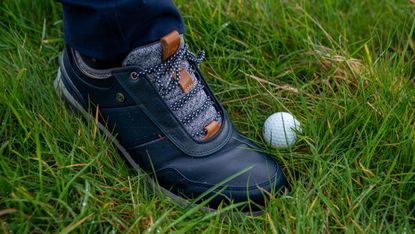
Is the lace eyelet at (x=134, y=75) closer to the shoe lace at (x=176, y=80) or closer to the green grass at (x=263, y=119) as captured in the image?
the shoe lace at (x=176, y=80)

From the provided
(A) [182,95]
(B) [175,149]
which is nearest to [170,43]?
(A) [182,95]

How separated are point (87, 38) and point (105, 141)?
296 mm

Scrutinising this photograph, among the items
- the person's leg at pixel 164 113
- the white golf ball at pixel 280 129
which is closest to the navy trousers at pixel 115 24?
the person's leg at pixel 164 113

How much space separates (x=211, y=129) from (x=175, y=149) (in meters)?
0.11

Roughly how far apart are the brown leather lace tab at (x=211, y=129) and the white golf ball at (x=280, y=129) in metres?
0.18

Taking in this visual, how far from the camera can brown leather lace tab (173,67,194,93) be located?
56.9 inches

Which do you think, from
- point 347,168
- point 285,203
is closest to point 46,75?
point 285,203

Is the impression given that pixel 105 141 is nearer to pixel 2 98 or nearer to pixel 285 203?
pixel 2 98

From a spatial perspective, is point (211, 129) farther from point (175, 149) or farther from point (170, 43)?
point (170, 43)

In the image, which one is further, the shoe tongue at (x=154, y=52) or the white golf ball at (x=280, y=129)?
the white golf ball at (x=280, y=129)

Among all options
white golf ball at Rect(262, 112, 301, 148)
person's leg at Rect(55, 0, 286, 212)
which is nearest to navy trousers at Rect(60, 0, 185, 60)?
person's leg at Rect(55, 0, 286, 212)

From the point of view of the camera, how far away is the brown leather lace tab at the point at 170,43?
1.35m

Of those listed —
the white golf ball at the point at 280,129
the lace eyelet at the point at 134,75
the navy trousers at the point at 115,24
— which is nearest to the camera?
the navy trousers at the point at 115,24

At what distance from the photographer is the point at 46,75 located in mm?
1698
